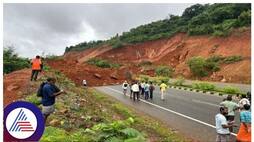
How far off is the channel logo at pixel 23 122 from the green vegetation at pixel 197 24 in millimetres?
50202

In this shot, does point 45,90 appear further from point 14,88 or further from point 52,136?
point 14,88

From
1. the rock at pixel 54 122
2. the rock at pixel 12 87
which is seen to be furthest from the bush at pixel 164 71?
the rock at pixel 54 122

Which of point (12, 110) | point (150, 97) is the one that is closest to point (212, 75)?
point (150, 97)

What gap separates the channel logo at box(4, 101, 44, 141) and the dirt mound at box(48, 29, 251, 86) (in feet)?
118

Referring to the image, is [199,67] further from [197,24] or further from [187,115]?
[187,115]

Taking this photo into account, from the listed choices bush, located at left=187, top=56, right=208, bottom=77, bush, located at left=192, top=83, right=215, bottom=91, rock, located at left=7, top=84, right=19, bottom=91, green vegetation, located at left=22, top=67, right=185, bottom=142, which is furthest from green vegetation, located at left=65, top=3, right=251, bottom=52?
green vegetation, located at left=22, top=67, right=185, bottom=142

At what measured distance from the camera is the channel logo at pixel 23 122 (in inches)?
228

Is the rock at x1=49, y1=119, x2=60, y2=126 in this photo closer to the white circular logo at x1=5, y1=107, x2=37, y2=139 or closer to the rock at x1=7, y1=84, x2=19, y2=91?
the white circular logo at x1=5, y1=107, x2=37, y2=139

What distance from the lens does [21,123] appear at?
5.93 meters

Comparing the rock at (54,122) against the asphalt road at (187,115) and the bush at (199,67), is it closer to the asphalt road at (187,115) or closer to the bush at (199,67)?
the asphalt road at (187,115)

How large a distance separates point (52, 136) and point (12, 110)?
11.2 ft

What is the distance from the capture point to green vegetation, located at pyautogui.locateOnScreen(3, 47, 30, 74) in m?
30.1

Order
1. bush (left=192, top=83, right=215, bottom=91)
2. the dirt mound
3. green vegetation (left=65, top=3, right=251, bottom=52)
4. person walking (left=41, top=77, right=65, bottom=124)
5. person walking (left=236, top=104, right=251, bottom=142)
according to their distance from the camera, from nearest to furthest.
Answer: person walking (left=236, top=104, right=251, bottom=142)
person walking (left=41, top=77, right=65, bottom=124)
bush (left=192, top=83, right=215, bottom=91)
the dirt mound
green vegetation (left=65, top=3, right=251, bottom=52)

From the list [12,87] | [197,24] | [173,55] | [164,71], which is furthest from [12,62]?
[197,24]
